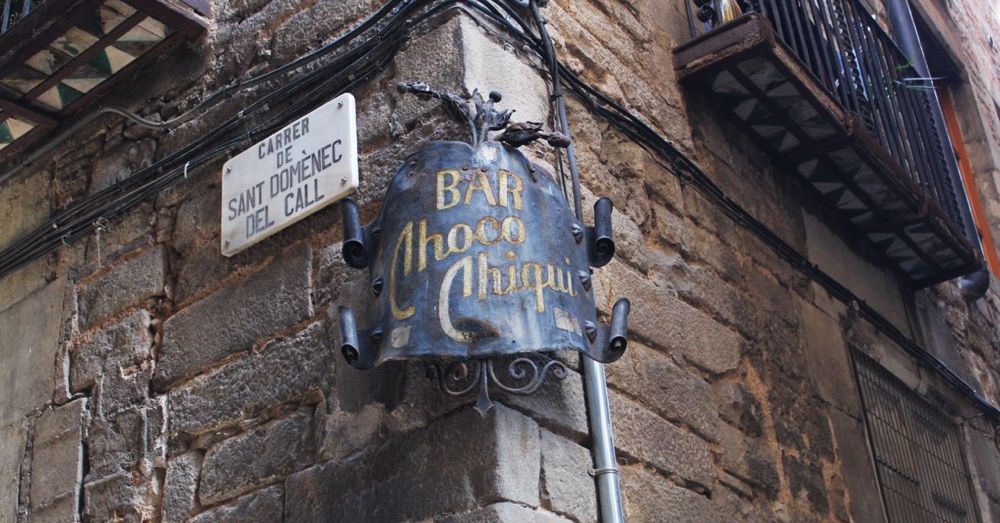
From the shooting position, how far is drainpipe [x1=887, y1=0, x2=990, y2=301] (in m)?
6.58

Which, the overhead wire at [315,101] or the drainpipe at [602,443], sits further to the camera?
the overhead wire at [315,101]

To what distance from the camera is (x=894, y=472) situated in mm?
4918

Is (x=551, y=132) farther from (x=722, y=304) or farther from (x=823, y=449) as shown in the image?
(x=823, y=449)

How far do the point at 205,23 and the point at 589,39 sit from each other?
4.11 feet

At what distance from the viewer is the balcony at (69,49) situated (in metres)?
3.93

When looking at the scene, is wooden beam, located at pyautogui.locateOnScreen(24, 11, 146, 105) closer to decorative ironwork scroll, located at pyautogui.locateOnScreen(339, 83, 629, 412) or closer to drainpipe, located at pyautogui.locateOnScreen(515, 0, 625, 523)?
decorative ironwork scroll, located at pyautogui.locateOnScreen(339, 83, 629, 412)

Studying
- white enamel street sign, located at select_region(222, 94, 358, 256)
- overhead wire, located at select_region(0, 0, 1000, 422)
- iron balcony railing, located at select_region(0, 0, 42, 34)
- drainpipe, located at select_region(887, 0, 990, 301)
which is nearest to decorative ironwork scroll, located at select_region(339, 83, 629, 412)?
white enamel street sign, located at select_region(222, 94, 358, 256)

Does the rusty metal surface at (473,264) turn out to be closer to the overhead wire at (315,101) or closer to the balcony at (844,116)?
the overhead wire at (315,101)

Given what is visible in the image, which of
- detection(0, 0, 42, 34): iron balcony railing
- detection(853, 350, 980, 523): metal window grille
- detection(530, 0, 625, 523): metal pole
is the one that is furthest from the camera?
detection(853, 350, 980, 523): metal window grille

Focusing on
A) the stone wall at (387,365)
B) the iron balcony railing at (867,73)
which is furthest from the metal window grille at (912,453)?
the iron balcony railing at (867,73)

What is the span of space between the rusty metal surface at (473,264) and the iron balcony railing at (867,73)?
1900mm

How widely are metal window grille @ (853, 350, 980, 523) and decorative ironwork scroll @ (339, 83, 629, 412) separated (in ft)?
7.18

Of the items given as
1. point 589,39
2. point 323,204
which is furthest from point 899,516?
point 323,204

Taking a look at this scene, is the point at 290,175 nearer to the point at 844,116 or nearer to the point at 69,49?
the point at 69,49
